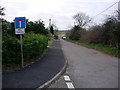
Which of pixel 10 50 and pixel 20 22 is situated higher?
pixel 20 22

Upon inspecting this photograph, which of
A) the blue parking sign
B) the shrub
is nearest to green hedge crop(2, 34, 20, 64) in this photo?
the shrub

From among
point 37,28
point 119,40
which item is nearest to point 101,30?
point 119,40

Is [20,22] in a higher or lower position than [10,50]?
higher

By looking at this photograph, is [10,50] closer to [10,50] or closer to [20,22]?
[10,50]

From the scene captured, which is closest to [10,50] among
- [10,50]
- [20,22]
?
→ [10,50]

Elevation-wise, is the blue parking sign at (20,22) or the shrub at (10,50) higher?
the blue parking sign at (20,22)

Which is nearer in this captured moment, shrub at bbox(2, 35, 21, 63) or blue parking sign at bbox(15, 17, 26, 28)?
shrub at bbox(2, 35, 21, 63)

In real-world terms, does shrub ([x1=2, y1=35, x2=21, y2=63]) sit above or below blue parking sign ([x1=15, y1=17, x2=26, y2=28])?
below

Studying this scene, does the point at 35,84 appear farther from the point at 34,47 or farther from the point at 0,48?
the point at 34,47

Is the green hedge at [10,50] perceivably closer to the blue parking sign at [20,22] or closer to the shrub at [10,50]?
the shrub at [10,50]

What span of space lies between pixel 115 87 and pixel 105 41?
15859 mm

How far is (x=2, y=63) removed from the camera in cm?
576

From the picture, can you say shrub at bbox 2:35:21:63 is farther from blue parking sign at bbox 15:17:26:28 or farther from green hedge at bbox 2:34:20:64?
blue parking sign at bbox 15:17:26:28

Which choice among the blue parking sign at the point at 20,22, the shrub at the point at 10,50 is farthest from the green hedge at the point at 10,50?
the blue parking sign at the point at 20,22
